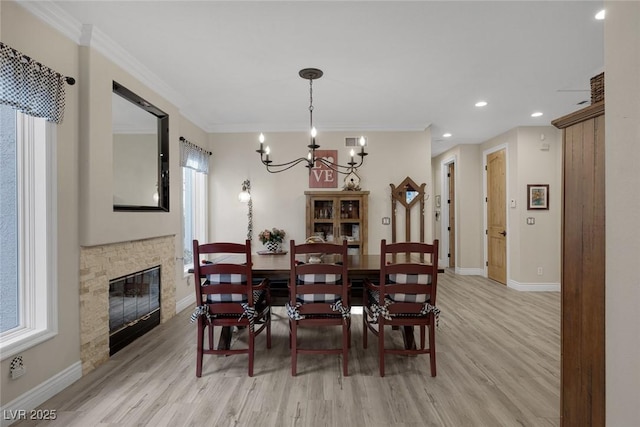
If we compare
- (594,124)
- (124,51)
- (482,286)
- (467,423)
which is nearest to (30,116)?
(124,51)

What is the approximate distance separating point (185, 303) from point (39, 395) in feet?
6.78

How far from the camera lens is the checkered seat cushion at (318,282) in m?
2.33

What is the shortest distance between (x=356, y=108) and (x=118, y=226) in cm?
307

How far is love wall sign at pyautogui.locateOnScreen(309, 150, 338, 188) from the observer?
495 cm

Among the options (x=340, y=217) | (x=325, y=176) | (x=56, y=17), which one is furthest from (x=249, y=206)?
(x=56, y=17)

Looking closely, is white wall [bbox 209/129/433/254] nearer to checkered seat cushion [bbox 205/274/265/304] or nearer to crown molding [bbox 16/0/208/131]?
crown molding [bbox 16/0/208/131]

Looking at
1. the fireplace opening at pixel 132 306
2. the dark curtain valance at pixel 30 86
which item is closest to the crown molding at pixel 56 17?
the dark curtain valance at pixel 30 86

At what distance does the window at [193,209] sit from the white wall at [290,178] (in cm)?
19

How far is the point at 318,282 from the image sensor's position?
2.33m

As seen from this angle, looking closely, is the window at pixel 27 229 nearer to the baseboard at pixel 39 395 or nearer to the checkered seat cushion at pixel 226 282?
the baseboard at pixel 39 395

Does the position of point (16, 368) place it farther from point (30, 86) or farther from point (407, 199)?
point (407, 199)

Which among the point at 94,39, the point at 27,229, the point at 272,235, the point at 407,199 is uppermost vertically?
the point at 94,39

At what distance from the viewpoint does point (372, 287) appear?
2479 mm

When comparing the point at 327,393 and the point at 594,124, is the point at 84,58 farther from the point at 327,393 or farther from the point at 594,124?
the point at 594,124
